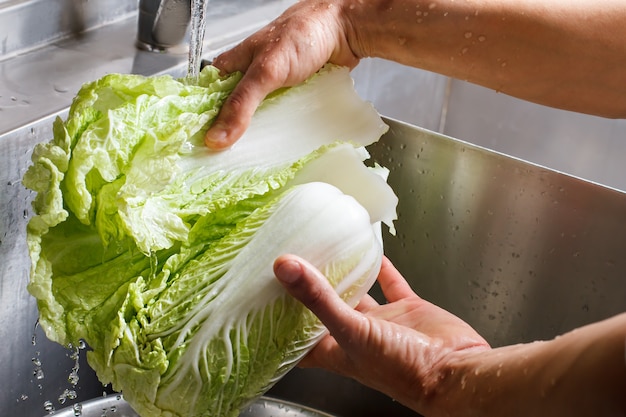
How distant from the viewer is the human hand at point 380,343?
34.2 inches

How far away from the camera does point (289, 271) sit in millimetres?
857

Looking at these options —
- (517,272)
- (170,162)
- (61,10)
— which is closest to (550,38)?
(517,272)

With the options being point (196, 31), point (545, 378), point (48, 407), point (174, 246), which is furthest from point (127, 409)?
point (545, 378)

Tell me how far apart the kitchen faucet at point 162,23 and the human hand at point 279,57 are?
33 centimetres

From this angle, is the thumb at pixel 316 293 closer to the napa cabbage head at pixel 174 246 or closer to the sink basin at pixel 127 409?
the napa cabbage head at pixel 174 246

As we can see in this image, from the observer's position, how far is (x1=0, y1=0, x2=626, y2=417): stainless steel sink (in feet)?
4.00

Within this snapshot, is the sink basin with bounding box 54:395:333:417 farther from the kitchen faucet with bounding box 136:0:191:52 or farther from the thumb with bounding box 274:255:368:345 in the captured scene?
the kitchen faucet with bounding box 136:0:191:52

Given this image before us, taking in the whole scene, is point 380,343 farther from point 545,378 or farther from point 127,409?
point 127,409

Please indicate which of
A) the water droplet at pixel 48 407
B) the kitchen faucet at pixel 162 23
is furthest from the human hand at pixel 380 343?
the kitchen faucet at pixel 162 23

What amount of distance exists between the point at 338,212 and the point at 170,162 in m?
0.20

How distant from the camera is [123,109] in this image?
3.01 ft

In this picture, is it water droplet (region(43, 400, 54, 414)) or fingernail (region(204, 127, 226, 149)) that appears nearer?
fingernail (region(204, 127, 226, 149))

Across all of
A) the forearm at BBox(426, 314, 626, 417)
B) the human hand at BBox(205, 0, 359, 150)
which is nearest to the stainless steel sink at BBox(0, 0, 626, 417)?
the human hand at BBox(205, 0, 359, 150)

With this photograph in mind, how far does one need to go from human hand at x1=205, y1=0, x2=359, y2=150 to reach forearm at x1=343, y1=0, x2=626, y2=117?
0.12ft
